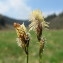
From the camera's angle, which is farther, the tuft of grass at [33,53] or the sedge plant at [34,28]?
the tuft of grass at [33,53]

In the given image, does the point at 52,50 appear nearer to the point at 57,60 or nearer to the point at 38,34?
the point at 57,60

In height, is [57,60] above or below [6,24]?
below

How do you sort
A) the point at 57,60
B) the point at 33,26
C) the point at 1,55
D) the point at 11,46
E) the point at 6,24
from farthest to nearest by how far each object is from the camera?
the point at 6,24
the point at 11,46
the point at 1,55
the point at 57,60
the point at 33,26

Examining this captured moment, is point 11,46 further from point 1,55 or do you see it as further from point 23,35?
point 23,35

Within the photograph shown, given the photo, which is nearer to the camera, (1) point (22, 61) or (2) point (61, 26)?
(1) point (22, 61)

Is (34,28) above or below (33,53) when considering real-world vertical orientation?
above

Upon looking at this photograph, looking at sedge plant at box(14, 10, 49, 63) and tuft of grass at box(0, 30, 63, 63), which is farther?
tuft of grass at box(0, 30, 63, 63)

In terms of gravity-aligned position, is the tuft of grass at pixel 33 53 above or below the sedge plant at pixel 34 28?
below

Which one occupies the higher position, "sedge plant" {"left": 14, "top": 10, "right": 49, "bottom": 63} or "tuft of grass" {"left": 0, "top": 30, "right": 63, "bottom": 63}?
"sedge plant" {"left": 14, "top": 10, "right": 49, "bottom": 63}

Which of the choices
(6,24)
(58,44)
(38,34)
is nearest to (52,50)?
(58,44)

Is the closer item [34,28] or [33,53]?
[34,28]

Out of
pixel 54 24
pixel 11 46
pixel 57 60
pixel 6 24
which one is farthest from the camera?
pixel 6 24
